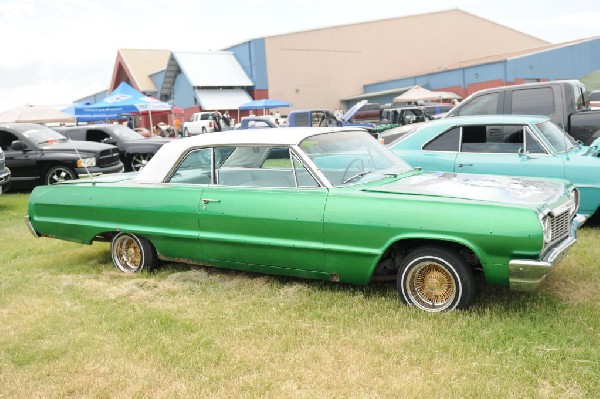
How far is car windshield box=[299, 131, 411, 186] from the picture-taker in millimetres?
4910

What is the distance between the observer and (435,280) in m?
4.32

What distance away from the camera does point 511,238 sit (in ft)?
12.8

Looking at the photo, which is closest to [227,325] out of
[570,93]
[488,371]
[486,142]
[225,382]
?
[225,382]

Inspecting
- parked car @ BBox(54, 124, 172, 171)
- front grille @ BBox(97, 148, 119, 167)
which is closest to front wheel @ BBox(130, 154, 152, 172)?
parked car @ BBox(54, 124, 172, 171)

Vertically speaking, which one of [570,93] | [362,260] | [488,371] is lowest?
[488,371]

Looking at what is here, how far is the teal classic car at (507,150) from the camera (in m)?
6.62

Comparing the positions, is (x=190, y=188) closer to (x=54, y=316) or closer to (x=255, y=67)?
(x=54, y=316)

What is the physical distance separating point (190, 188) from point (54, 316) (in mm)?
1512

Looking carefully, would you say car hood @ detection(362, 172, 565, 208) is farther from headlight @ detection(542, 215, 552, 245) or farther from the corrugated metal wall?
the corrugated metal wall

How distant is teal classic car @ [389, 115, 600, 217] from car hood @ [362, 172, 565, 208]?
1800 mm

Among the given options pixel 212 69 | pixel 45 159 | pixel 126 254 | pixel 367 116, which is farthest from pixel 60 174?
pixel 212 69

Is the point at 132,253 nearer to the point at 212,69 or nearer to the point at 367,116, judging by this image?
the point at 367,116

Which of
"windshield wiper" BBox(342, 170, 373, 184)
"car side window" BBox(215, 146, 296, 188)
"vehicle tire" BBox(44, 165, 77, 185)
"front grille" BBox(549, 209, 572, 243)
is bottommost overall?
"front grille" BBox(549, 209, 572, 243)

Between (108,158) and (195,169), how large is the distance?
8154 mm
